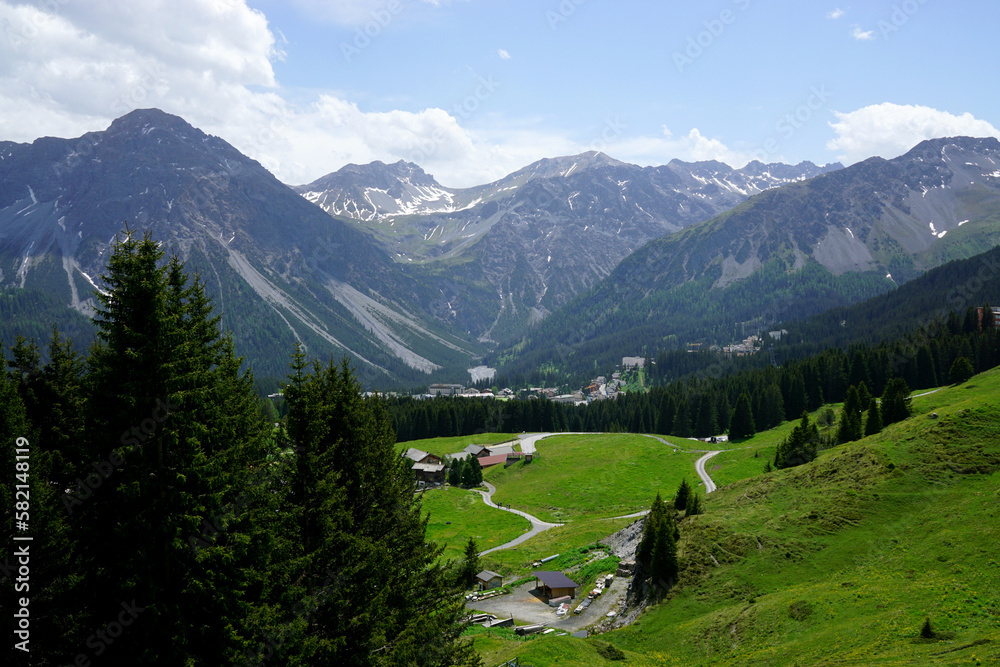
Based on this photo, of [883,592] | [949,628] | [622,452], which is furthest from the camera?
[622,452]

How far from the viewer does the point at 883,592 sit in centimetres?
2997

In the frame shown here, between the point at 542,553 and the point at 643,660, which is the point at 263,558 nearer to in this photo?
the point at 643,660

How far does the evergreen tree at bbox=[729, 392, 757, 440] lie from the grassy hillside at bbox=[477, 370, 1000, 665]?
72.0 meters

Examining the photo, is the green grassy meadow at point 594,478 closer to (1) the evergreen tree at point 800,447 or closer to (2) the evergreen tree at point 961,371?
(1) the evergreen tree at point 800,447

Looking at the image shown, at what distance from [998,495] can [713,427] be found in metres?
103

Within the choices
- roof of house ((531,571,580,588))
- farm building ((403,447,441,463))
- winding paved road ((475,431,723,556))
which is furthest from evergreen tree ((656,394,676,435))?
roof of house ((531,571,580,588))

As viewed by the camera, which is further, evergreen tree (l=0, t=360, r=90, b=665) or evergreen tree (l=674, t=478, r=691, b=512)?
evergreen tree (l=674, t=478, r=691, b=512)

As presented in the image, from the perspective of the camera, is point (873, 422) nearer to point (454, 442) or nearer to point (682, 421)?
point (682, 421)

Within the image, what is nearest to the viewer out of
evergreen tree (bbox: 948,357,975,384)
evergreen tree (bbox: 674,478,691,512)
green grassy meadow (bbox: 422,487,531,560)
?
evergreen tree (bbox: 674,478,691,512)

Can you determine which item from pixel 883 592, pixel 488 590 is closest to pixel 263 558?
pixel 883 592

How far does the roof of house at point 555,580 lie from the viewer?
54344mm

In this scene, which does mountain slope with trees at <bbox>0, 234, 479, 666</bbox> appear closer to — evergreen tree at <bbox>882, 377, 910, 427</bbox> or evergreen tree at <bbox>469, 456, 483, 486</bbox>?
evergreen tree at <bbox>882, 377, 910, 427</bbox>

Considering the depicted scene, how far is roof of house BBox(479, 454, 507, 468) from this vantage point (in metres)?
126

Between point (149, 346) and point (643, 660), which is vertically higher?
point (149, 346)
